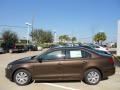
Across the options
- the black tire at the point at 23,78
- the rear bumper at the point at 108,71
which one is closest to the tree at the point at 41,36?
the black tire at the point at 23,78

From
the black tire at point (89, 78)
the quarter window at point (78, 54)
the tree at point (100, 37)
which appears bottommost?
the black tire at point (89, 78)

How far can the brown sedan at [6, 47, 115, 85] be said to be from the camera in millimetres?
10266

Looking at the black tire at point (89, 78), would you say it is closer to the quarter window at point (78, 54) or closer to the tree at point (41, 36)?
the quarter window at point (78, 54)

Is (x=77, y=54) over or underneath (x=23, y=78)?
over

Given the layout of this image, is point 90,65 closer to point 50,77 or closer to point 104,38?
point 50,77

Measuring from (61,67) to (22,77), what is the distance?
5.18 feet

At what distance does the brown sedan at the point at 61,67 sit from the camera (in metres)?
10.3

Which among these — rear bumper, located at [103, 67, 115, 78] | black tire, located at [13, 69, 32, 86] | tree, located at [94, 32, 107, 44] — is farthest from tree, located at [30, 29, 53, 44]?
rear bumper, located at [103, 67, 115, 78]

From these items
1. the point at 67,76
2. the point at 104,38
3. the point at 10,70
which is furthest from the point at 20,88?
the point at 104,38

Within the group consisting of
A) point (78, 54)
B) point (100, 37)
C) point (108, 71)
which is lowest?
point (108, 71)

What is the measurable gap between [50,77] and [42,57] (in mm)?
842

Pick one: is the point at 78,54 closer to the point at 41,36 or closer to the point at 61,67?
the point at 61,67

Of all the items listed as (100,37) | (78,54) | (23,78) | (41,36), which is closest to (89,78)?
(78,54)

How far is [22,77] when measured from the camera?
33.9 feet
